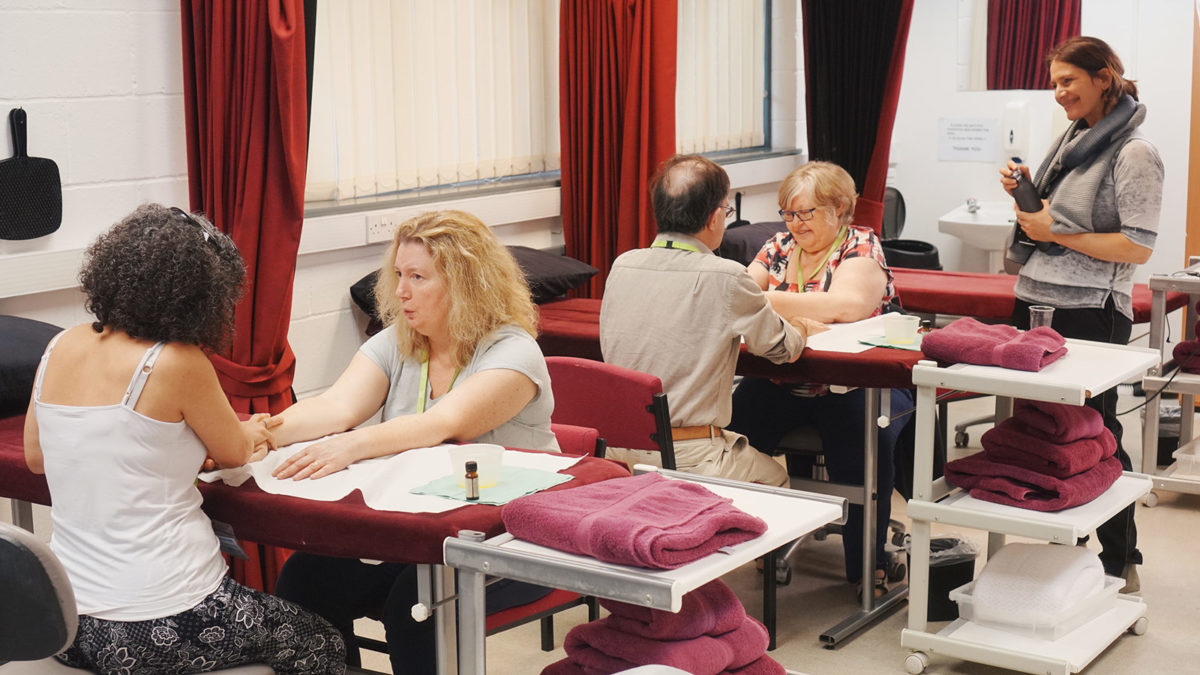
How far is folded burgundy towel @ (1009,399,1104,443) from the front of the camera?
2811mm

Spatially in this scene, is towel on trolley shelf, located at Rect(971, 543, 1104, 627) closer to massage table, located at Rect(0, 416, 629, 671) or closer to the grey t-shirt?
the grey t-shirt

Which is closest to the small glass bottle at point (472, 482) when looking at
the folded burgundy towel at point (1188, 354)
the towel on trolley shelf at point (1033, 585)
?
the towel on trolley shelf at point (1033, 585)

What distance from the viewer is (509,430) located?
241 centimetres

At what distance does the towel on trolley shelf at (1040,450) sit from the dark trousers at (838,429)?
1.63 ft

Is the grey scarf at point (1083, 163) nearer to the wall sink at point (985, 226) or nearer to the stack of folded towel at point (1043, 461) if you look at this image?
the stack of folded towel at point (1043, 461)

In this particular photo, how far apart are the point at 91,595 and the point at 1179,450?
3678mm

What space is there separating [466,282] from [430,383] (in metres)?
0.22

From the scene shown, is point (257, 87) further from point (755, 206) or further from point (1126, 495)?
point (755, 206)

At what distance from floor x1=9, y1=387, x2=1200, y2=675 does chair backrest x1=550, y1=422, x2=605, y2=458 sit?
2.67 ft

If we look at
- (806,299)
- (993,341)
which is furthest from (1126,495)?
(806,299)

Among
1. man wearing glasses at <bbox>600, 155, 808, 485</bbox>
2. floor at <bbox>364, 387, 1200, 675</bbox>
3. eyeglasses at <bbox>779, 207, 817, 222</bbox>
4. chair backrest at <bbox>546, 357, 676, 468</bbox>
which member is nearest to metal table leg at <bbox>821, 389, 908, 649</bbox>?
floor at <bbox>364, 387, 1200, 675</bbox>

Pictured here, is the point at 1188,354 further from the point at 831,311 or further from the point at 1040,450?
the point at 1040,450

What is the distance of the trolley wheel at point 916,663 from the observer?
2.98 meters

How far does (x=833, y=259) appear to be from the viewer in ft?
11.9
